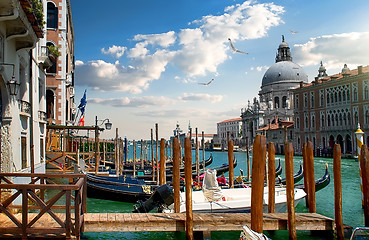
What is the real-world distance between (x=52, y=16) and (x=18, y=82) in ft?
28.3

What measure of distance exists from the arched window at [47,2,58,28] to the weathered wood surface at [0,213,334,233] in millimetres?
10926

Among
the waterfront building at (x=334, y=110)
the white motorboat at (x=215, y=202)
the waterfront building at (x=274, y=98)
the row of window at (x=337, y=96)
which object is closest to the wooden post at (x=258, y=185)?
the white motorboat at (x=215, y=202)

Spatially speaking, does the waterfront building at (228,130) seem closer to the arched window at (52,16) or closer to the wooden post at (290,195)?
the arched window at (52,16)

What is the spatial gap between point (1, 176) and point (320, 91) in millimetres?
36577

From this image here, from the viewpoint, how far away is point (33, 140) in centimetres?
862

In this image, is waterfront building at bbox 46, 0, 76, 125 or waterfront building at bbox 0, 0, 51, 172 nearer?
waterfront building at bbox 0, 0, 51, 172

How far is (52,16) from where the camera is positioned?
14.9 metres

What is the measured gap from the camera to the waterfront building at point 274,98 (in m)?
60.9

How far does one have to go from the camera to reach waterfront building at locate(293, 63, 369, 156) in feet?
106

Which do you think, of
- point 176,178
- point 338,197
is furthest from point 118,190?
point 338,197

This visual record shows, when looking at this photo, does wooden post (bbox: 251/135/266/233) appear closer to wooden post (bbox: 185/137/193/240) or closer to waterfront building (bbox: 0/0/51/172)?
wooden post (bbox: 185/137/193/240)

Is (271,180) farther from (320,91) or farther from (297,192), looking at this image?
(320,91)

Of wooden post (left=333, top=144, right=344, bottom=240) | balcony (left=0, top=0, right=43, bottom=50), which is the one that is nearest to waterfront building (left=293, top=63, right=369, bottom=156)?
wooden post (left=333, top=144, right=344, bottom=240)

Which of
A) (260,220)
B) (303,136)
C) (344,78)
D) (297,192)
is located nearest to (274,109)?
(303,136)
